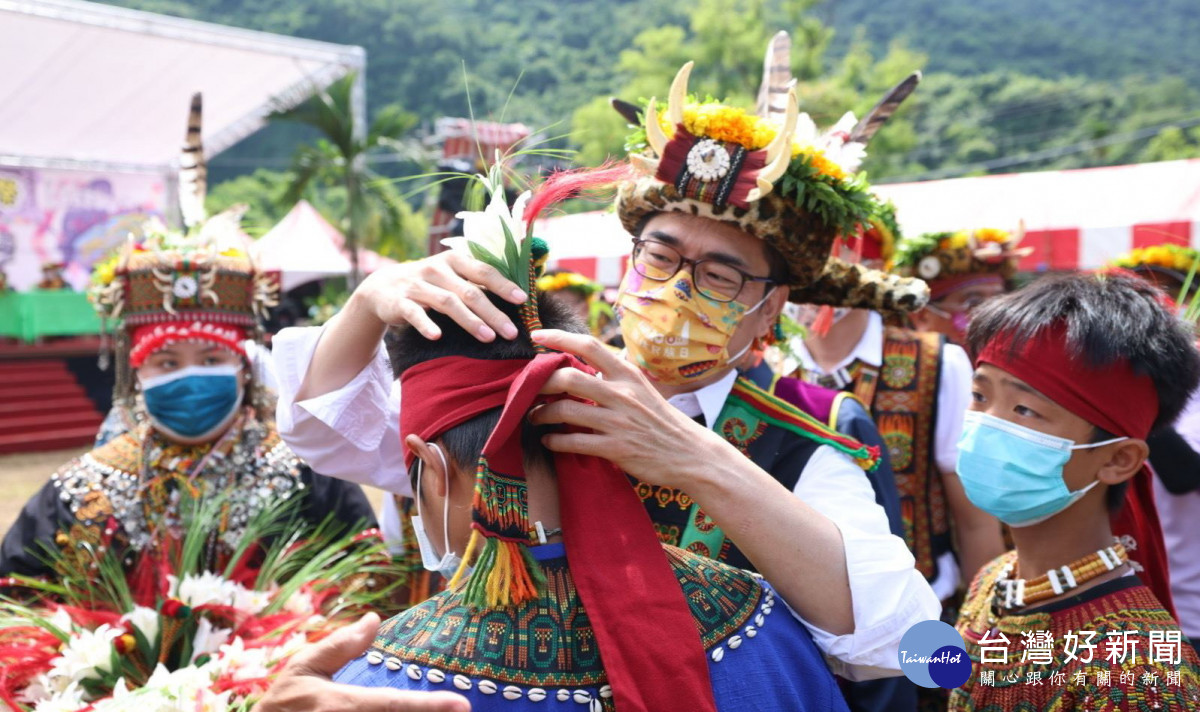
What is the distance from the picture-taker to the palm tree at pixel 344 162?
18.0m

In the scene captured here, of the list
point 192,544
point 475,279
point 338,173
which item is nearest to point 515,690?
point 475,279

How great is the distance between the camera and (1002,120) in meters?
47.8

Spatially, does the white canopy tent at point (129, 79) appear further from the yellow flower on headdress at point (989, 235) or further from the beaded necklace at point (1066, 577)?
the beaded necklace at point (1066, 577)

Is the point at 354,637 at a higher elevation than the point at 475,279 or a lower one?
lower

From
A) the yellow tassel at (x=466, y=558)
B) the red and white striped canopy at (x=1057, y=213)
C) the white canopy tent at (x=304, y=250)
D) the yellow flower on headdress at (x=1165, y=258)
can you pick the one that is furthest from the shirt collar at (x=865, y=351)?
the white canopy tent at (x=304, y=250)

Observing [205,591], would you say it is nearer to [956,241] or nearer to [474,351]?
[474,351]

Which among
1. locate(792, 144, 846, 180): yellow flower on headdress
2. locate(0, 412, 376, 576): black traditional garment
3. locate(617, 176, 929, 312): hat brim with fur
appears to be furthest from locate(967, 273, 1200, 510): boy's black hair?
locate(0, 412, 376, 576): black traditional garment

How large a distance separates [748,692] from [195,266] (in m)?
2.95

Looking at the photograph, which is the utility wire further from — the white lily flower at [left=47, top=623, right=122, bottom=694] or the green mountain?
the white lily flower at [left=47, top=623, right=122, bottom=694]

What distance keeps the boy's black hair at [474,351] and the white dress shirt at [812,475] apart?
0.50m

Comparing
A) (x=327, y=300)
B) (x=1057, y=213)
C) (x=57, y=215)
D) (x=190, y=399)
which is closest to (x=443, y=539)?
(x=190, y=399)

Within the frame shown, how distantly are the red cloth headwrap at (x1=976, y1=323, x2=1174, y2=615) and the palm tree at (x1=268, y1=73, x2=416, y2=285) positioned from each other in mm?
16087

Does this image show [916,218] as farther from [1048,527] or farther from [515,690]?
[515,690]

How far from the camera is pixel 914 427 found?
12.0 ft
